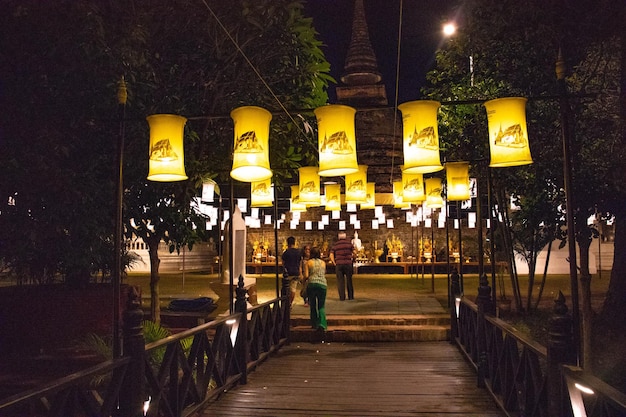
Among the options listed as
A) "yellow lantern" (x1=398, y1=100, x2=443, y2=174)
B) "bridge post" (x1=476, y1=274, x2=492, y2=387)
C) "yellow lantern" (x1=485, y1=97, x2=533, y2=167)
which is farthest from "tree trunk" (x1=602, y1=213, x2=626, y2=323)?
"yellow lantern" (x1=398, y1=100, x2=443, y2=174)

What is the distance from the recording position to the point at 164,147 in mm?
6434

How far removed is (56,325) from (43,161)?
4.29 meters

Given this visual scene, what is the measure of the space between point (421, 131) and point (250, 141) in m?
2.10

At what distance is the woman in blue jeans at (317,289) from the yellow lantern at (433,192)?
189 inches

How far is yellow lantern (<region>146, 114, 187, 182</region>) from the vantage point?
6.43 m

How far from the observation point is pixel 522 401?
5020 mm

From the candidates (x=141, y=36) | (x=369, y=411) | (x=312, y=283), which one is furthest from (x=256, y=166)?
(x=312, y=283)

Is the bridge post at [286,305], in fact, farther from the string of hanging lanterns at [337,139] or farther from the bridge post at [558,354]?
the bridge post at [558,354]

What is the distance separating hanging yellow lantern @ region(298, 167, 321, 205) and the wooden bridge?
3.12m

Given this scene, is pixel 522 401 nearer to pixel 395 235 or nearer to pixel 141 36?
pixel 141 36

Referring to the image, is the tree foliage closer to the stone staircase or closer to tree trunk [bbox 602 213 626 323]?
the stone staircase

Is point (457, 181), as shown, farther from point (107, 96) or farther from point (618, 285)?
point (107, 96)

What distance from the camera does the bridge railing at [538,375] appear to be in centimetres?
340

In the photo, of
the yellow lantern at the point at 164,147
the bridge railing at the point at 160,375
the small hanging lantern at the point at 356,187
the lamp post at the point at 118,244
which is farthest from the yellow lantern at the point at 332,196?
the lamp post at the point at 118,244
